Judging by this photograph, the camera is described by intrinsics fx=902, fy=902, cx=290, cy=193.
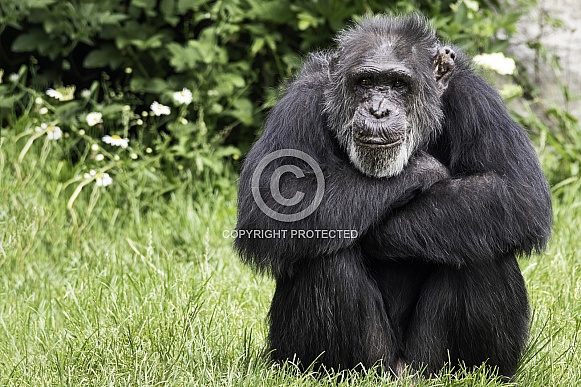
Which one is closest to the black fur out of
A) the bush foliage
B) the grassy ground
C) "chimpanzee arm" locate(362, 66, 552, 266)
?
"chimpanzee arm" locate(362, 66, 552, 266)

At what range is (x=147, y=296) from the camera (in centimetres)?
611

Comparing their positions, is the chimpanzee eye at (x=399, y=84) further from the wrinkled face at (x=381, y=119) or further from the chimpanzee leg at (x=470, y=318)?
the chimpanzee leg at (x=470, y=318)

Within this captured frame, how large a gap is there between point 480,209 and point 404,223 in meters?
0.42

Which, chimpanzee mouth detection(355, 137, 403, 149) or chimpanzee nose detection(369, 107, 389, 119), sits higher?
chimpanzee nose detection(369, 107, 389, 119)

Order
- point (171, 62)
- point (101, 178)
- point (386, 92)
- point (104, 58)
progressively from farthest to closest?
point (104, 58), point (171, 62), point (101, 178), point (386, 92)

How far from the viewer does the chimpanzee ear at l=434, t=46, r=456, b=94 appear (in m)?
5.30

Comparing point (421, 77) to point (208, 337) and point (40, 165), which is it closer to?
point (208, 337)

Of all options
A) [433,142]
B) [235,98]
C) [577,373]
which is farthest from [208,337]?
[235,98]

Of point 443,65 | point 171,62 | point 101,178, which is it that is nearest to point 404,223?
point 443,65

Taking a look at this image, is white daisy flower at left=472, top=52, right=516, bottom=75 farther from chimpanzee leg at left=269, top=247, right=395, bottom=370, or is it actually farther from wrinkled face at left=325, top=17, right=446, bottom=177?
chimpanzee leg at left=269, top=247, right=395, bottom=370

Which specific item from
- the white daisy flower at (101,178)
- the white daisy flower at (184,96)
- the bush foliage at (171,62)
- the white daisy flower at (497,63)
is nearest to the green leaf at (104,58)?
the bush foliage at (171,62)

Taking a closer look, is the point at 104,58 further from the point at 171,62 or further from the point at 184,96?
the point at 184,96

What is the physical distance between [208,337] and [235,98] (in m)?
4.33

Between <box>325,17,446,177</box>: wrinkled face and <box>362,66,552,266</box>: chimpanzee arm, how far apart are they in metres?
0.26
